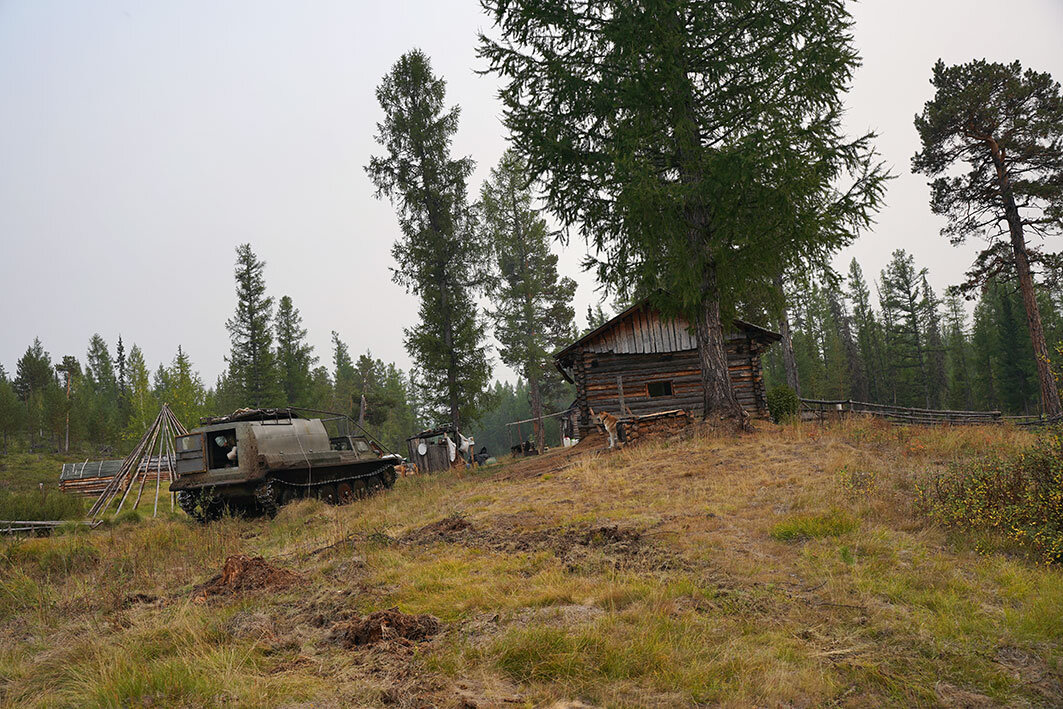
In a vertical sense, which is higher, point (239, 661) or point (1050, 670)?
point (239, 661)

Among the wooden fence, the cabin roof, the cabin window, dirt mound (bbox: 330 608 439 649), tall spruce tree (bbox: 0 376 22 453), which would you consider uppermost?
tall spruce tree (bbox: 0 376 22 453)

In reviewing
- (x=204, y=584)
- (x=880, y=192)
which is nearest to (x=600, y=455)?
(x=880, y=192)

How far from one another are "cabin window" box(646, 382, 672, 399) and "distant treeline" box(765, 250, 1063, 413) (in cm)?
3126

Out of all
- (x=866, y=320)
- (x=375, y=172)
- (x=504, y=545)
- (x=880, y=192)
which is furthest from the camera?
(x=866, y=320)

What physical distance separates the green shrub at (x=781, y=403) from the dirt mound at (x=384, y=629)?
62.7 feet

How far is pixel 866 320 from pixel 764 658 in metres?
71.1

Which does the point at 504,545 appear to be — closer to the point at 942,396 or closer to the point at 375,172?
the point at 375,172

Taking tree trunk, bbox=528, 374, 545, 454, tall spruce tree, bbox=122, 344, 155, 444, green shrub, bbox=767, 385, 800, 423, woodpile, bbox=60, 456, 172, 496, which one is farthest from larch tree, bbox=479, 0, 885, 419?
tall spruce tree, bbox=122, 344, 155, 444

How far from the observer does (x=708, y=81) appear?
14844 mm

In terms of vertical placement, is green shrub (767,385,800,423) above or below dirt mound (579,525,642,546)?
above

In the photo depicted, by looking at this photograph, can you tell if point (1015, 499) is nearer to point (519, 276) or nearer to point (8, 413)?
point (519, 276)

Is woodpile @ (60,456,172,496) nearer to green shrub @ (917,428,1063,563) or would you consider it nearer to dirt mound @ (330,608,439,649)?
dirt mound @ (330,608,439,649)

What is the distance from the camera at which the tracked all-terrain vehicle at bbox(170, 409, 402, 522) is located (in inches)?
528

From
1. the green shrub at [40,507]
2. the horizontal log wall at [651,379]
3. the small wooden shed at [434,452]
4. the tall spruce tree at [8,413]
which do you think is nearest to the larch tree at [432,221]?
the small wooden shed at [434,452]
